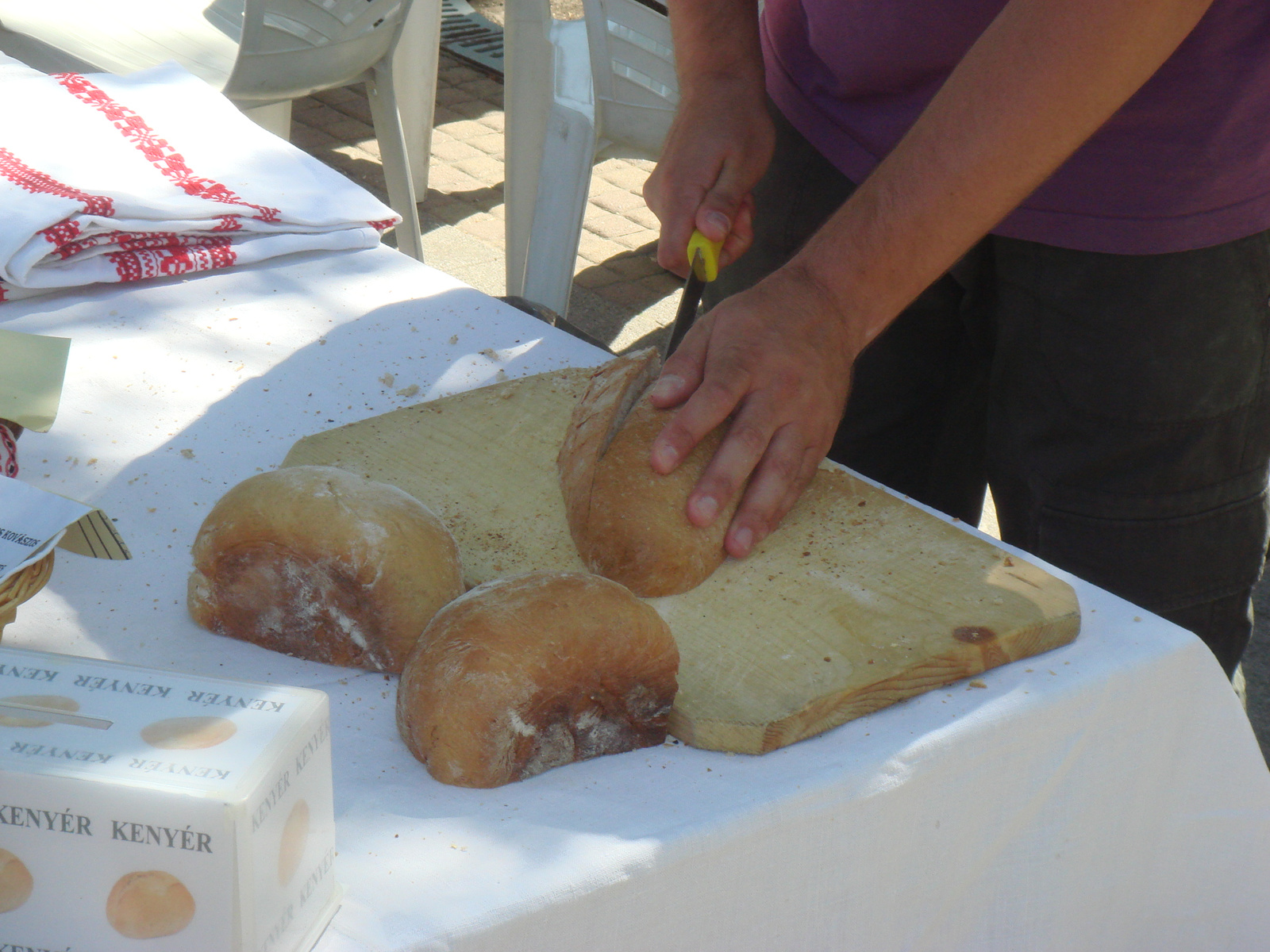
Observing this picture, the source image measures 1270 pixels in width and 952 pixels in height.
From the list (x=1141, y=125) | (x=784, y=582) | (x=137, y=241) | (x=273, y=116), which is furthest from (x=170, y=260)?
(x=273, y=116)

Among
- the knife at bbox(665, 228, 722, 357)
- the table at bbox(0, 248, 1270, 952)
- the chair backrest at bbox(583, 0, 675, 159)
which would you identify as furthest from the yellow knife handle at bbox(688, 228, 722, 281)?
the chair backrest at bbox(583, 0, 675, 159)

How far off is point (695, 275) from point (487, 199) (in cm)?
317

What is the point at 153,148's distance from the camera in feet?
5.13

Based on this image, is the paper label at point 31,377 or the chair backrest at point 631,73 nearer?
the paper label at point 31,377

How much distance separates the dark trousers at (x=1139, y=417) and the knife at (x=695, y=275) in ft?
1.08

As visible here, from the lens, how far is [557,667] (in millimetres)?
745

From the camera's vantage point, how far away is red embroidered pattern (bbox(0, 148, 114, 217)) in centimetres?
139

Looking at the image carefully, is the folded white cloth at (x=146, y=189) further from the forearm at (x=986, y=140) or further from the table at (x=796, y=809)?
the forearm at (x=986, y=140)

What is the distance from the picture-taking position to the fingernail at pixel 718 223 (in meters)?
1.28

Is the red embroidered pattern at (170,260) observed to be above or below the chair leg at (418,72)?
above

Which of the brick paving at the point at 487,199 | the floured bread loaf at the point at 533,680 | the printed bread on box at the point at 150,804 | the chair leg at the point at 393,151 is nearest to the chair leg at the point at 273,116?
the chair leg at the point at 393,151

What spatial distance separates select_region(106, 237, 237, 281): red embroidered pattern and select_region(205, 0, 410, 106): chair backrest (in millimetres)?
1600

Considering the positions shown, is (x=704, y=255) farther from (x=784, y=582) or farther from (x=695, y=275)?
(x=784, y=582)

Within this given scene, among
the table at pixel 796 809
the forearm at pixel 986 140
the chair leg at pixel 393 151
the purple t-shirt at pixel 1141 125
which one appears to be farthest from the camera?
the chair leg at pixel 393 151
